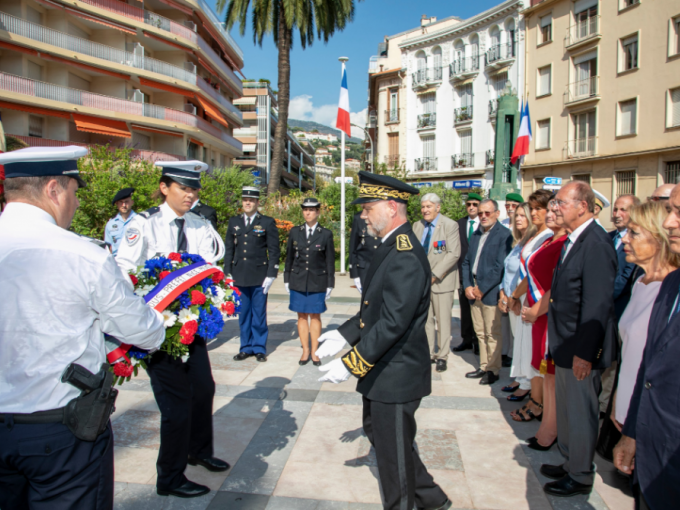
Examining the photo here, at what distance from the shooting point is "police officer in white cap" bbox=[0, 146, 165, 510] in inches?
73.6

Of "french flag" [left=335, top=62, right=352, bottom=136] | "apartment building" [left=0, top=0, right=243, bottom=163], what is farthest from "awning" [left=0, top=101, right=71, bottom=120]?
"french flag" [left=335, top=62, right=352, bottom=136]

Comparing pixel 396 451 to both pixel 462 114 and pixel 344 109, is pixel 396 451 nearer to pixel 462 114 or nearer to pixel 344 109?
pixel 344 109

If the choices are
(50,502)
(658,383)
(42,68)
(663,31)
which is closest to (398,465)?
(658,383)

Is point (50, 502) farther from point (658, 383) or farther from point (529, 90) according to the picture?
point (529, 90)

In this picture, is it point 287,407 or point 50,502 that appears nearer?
point 50,502

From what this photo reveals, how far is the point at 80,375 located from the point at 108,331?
0.76ft

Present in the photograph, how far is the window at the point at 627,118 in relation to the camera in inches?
979

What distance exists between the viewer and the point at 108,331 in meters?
2.12

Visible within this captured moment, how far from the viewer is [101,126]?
28516 millimetres

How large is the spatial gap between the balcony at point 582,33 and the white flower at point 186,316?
1186 inches

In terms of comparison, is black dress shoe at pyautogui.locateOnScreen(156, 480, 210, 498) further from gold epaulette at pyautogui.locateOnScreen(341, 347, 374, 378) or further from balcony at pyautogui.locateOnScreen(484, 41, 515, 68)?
balcony at pyautogui.locateOnScreen(484, 41, 515, 68)

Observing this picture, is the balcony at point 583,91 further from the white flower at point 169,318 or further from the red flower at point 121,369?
the red flower at point 121,369

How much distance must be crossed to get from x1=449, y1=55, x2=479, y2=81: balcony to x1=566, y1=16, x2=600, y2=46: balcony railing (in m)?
8.05

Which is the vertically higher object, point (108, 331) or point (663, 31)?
point (663, 31)
